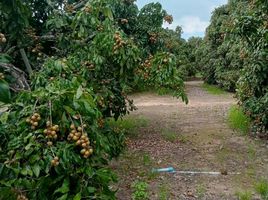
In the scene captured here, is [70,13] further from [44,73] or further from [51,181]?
[51,181]

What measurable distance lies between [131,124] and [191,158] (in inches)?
113

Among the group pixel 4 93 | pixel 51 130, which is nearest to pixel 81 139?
pixel 51 130

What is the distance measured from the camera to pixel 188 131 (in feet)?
23.7

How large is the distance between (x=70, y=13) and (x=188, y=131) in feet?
11.7

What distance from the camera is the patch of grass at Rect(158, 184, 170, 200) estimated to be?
13.2ft

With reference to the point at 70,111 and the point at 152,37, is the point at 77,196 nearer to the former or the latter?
the point at 70,111

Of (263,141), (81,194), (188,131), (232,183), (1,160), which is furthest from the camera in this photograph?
(188,131)

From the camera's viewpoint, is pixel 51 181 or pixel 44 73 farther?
pixel 44 73

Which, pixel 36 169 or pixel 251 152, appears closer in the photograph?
pixel 36 169

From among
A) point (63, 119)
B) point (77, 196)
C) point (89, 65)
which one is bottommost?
point (77, 196)

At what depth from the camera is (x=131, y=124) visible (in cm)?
818

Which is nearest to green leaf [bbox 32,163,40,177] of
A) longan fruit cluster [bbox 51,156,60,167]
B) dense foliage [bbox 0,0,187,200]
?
dense foliage [bbox 0,0,187,200]

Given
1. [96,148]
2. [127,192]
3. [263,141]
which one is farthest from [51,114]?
[263,141]

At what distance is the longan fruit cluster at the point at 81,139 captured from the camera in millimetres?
2010
